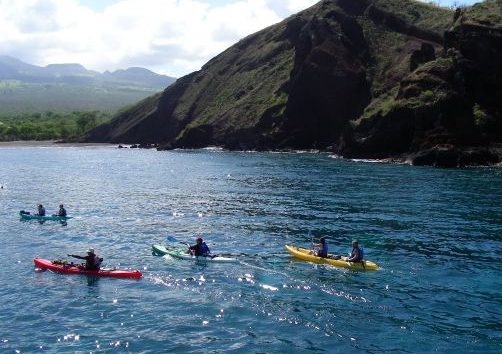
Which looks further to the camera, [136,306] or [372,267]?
[372,267]

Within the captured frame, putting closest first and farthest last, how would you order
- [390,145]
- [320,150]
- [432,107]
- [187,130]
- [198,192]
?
[198,192]
[432,107]
[390,145]
[320,150]
[187,130]

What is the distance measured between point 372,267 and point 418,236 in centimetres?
1113

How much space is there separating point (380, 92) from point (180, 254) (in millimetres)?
117451

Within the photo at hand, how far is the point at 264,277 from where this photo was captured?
3431 cm

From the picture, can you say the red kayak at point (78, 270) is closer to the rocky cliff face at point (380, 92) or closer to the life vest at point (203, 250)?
the life vest at point (203, 250)

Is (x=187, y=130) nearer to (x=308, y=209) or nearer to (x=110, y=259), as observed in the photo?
(x=308, y=209)

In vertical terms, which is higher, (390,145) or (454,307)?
(390,145)

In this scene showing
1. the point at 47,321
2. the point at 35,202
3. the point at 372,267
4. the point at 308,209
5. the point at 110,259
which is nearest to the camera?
the point at 47,321

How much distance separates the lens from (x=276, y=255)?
39938mm

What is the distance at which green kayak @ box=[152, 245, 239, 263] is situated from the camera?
3828cm

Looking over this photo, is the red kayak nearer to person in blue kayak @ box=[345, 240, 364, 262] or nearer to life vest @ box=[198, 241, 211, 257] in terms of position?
life vest @ box=[198, 241, 211, 257]

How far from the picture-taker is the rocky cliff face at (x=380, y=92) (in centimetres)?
10669

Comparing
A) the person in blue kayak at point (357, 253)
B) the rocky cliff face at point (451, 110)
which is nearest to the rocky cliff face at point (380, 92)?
the rocky cliff face at point (451, 110)

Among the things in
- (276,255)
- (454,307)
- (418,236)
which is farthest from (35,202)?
(454,307)
